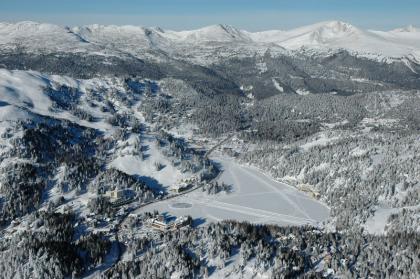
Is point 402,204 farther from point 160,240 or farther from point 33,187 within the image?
point 33,187

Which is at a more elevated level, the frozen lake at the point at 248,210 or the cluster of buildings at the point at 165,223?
the cluster of buildings at the point at 165,223

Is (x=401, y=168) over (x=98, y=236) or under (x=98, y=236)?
over

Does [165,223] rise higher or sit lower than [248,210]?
higher

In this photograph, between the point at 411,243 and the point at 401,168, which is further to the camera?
the point at 401,168

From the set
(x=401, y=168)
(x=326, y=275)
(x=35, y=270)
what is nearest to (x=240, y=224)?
(x=326, y=275)

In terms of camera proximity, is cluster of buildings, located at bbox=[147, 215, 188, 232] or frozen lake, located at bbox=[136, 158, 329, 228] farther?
frozen lake, located at bbox=[136, 158, 329, 228]

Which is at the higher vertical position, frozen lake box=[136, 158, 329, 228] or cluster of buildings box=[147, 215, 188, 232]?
cluster of buildings box=[147, 215, 188, 232]

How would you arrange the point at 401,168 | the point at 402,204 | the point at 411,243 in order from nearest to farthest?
the point at 411,243, the point at 402,204, the point at 401,168

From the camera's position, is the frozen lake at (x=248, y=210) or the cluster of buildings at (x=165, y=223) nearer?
the cluster of buildings at (x=165, y=223)

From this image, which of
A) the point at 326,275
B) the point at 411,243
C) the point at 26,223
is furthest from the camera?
the point at 26,223

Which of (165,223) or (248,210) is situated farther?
(248,210)
